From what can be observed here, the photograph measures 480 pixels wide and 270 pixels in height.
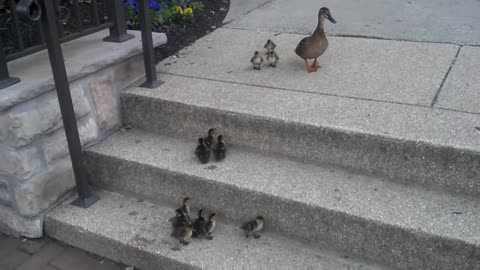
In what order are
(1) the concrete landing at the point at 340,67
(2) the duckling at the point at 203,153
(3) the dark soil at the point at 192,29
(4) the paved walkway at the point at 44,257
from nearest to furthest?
1. (4) the paved walkway at the point at 44,257
2. (2) the duckling at the point at 203,153
3. (1) the concrete landing at the point at 340,67
4. (3) the dark soil at the point at 192,29

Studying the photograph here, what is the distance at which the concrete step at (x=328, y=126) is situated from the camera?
2.57 metres

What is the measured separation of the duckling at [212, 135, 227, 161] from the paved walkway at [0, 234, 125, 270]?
0.83 meters

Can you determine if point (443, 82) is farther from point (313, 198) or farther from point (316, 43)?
point (313, 198)

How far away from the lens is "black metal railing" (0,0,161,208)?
8.30ft

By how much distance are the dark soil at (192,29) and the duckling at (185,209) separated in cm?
151

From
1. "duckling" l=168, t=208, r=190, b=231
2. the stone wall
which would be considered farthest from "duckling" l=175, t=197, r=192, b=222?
the stone wall

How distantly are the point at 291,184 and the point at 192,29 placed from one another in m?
2.39

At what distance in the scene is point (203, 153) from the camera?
114 inches

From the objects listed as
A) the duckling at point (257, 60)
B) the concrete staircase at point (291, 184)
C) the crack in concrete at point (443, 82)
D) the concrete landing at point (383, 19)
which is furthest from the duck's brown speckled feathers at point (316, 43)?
the concrete landing at point (383, 19)

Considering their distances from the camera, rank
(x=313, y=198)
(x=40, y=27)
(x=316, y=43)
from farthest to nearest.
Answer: (x=316, y=43)
(x=40, y=27)
(x=313, y=198)

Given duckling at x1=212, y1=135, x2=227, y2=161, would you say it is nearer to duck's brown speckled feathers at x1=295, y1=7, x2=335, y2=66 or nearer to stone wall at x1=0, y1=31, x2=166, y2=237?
stone wall at x1=0, y1=31, x2=166, y2=237

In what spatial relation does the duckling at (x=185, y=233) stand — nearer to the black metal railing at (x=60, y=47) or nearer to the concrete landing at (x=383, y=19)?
the black metal railing at (x=60, y=47)

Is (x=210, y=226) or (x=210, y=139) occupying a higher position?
(x=210, y=139)

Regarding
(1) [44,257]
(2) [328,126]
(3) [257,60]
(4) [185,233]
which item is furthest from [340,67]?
(1) [44,257]
